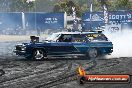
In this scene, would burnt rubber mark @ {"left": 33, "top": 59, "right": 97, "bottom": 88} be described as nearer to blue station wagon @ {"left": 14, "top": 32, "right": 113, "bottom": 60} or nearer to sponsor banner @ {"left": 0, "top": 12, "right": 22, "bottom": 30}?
blue station wagon @ {"left": 14, "top": 32, "right": 113, "bottom": 60}

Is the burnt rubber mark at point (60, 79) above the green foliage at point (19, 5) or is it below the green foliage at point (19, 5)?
below

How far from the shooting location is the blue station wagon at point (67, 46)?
18.6 metres

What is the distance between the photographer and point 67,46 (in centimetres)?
1888

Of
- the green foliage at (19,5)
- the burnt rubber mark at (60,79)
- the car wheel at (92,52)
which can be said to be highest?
the green foliage at (19,5)

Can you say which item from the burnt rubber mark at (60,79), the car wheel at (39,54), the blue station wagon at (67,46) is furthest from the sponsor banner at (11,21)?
the burnt rubber mark at (60,79)

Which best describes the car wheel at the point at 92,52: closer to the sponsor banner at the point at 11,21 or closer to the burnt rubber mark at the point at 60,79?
the burnt rubber mark at the point at 60,79

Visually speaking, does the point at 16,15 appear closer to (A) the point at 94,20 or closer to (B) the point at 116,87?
(A) the point at 94,20

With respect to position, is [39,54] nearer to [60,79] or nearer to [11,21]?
[60,79]

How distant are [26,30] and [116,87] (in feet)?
154

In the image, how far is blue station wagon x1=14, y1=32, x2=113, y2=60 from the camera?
18.6 m

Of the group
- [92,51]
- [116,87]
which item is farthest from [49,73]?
[92,51]

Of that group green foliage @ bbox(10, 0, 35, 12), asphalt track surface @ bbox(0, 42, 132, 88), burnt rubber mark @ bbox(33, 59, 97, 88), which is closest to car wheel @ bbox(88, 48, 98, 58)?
asphalt track surface @ bbox(0, 42, 132, 88)

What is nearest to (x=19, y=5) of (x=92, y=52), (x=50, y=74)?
(x=92, y=52)

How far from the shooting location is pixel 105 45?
1961 centimetres
